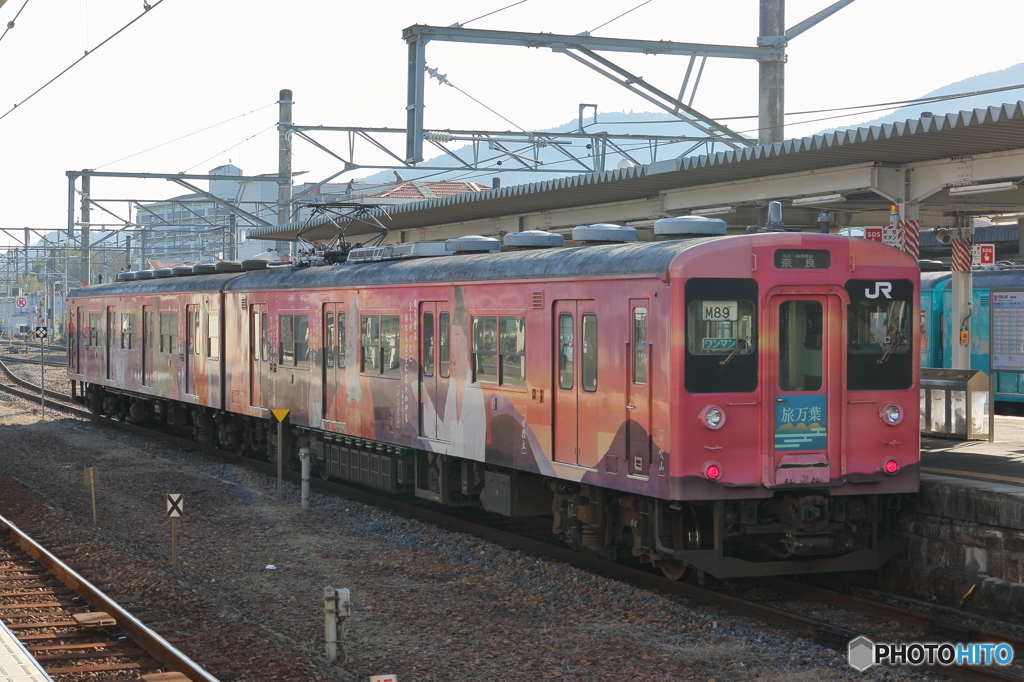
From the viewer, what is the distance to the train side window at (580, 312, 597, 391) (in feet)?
35.9

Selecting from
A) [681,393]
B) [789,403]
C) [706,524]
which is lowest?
[706,524]

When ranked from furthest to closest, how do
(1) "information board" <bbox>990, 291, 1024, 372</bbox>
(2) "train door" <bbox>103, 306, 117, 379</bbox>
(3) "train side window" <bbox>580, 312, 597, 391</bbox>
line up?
1. (2) "train door" <bbox>103, 306, 117, 379</bbox>
2. (1) "information board" <bbox>990, 291, 1024, 372</bbox>
3. (3) "train side window" <bbox>580, 312, 597, 391</bbox>

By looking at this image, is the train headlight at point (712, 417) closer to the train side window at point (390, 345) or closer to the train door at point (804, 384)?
the train door at point (804, 384)


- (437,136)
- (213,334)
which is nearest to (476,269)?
(213,334)

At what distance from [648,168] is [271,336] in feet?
20.6

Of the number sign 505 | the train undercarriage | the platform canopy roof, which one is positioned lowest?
the train undercarriage

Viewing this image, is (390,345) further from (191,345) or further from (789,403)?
(191,345)

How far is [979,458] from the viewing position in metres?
13.0

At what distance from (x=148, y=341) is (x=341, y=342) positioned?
30.5 ft

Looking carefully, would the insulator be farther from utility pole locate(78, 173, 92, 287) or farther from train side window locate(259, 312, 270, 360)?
utility pole locate(78, 173, 92, 287)

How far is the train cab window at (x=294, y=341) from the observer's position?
1712 cm

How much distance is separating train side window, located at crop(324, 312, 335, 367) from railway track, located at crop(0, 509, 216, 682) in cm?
508

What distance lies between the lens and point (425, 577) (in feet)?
36.9

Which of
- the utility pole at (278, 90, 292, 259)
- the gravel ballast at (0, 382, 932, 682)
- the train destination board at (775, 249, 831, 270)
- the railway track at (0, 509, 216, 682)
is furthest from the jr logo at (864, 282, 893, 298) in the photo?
the utility pole at (278, 90, 292, 259)
